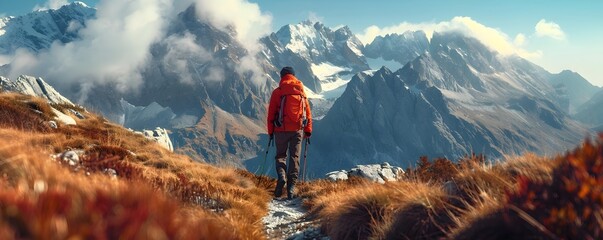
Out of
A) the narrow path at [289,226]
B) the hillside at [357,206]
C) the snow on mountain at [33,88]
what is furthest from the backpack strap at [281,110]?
the snow on mountain at [33,88]

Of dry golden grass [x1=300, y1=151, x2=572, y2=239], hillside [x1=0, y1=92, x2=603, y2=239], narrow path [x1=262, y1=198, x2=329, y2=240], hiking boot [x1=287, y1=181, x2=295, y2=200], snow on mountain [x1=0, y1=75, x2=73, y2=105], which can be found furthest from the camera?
snow on mountain [x1=0, y1=75, x2=73, y2=105]

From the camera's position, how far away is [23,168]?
3.23 metres

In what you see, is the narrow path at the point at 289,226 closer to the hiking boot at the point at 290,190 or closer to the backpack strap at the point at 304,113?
the hiking boot at the point at 290,190

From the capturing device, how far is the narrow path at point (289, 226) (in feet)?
22.3

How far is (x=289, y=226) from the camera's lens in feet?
25.6

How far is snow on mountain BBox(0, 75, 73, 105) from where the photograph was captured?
1309 inches

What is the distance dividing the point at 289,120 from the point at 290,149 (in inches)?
37.6

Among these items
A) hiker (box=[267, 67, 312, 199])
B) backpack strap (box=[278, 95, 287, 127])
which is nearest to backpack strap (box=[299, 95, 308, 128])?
hiker (box=[267, 67, 312, 199])

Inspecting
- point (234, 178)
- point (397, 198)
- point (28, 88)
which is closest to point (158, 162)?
point (234, 178)

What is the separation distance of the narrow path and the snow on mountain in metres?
29.5

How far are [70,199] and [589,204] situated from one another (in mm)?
2881

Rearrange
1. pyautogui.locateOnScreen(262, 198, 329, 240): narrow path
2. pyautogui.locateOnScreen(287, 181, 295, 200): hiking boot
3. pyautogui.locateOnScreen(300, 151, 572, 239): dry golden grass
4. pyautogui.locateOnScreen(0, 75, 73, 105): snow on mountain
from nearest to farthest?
pyautogui.locateOnScreen(300, 151, 572, 239): dry golden grass → pyautogui.locateOnScreen(262, 198, 329, 240): narrow path → pyautogui.locateOnScreen(287, 181, 295, 200): hiking boot → pyautogui.locateOnScreen(0, 75, 73, 105): snow on mountain

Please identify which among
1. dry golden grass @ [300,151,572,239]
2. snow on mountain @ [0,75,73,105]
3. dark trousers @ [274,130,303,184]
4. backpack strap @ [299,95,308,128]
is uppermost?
snow on mountain @ [0,75,73,105]

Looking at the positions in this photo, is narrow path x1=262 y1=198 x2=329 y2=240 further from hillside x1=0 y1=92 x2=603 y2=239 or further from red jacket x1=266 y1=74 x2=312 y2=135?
red jacket x1=266 y1=74 x2=312 y2=135
